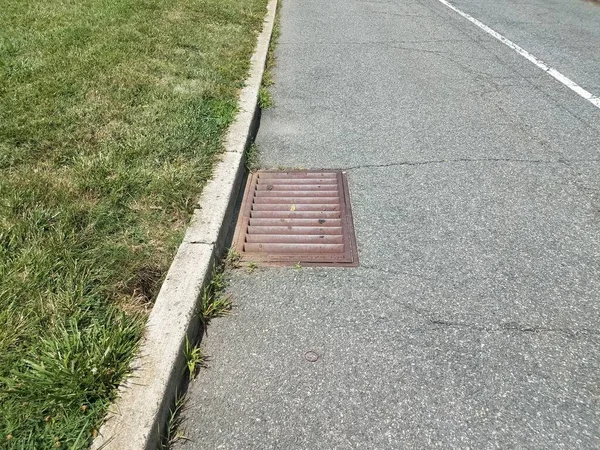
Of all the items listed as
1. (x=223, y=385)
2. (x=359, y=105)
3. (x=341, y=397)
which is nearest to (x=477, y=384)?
(x=341, y=397)

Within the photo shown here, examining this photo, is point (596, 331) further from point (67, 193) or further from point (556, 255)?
point (67, 193)

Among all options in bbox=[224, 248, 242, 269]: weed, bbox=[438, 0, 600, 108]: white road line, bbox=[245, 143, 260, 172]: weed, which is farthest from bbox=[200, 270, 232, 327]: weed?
bbox=[438, 0, 600, 108]: white road line

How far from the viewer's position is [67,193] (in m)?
Result: 2.91

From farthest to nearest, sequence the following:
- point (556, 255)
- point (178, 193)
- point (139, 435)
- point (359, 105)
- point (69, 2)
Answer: point (69, 2), point (359, 105), point (178, 193), point (556, 255), point (139, 435)

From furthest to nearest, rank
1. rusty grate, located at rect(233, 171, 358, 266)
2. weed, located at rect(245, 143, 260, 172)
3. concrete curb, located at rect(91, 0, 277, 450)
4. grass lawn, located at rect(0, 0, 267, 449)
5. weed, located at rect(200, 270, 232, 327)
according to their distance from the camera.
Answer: weed, located at rect(245, 143, 260, 172), rusty grate, located at rect(233, 171, 358, 266), weed, located at rect(200, 270, 232, 327), grass lawn, located at rect(0, 0, 267, 449), concrete curb, located at rect(91, 0, 277, 450)

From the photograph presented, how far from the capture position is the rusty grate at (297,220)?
9.32ft

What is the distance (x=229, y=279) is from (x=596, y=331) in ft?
5.94

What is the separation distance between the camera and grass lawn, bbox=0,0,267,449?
1837 mm

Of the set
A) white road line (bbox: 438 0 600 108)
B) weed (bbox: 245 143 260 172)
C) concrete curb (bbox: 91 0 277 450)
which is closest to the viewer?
concrete curb (bbox: 91 0 277 450)

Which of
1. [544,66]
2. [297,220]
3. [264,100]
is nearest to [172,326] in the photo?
[297,220]

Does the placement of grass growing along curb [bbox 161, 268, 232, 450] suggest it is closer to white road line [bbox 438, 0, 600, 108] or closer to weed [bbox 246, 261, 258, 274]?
weed [bbox 246, 261, 258, 274]

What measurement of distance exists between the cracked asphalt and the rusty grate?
0.34 feet

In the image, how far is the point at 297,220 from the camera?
3.15 metres

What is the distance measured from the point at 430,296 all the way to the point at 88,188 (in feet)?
6.89
